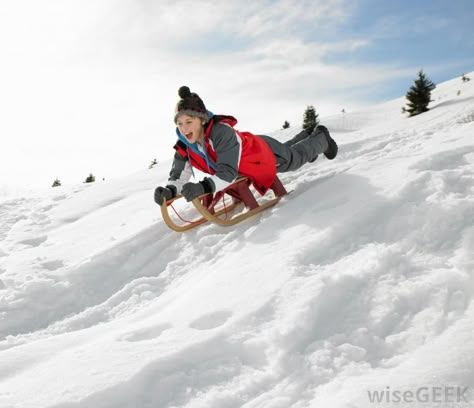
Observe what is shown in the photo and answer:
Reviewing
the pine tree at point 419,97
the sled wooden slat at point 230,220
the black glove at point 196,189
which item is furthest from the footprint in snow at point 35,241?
the pine tree at point 419,97

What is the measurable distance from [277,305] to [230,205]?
2132 millimetres

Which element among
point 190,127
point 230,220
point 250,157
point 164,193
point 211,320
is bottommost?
point 211,320

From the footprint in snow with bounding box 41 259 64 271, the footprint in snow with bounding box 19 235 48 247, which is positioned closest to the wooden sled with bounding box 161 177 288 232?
the footprint in snow with bounding box 41 259 64 271

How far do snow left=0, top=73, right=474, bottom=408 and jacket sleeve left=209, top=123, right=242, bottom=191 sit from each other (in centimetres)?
43

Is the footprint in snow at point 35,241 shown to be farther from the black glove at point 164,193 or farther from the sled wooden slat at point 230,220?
the sled wooden slat at point 230,220

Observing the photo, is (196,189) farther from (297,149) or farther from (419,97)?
(419,97)

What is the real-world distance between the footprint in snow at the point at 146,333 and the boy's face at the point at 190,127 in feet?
6.14

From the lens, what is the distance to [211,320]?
2090 mm

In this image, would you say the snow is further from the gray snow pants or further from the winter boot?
the winter boot

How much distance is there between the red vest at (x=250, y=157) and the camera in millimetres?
3676

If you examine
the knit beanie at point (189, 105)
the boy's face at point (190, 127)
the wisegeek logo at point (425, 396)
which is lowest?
the wisegeek logo at point (425, 396)

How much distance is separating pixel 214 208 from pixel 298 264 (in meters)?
1.95

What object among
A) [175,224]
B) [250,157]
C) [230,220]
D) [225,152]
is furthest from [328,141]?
[175,224]

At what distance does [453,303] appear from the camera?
175cm
